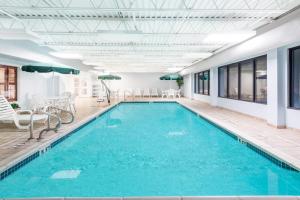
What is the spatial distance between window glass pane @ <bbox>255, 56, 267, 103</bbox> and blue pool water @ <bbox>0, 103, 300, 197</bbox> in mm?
3348

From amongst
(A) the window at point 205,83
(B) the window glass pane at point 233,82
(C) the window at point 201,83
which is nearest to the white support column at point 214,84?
(B) the window glass pane at point 233,82

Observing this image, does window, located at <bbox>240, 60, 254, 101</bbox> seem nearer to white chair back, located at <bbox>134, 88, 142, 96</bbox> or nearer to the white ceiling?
the white ceiling

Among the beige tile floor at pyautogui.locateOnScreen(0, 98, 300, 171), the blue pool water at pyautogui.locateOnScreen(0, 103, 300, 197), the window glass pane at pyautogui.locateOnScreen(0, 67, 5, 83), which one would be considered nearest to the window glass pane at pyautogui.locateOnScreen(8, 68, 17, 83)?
the window glass pane at pyautogui.locateOnScreen(0, 67, 5, 83)

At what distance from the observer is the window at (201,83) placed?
16234 mm

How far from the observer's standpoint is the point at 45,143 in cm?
492

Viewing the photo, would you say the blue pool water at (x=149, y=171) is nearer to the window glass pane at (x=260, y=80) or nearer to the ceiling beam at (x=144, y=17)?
the ceiling beam at (x=144, y=17)

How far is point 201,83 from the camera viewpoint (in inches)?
693

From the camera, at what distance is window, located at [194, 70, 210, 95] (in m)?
16.2

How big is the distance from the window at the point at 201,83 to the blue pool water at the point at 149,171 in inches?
405

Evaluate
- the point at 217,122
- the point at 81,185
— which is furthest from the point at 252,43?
the point at 81,185

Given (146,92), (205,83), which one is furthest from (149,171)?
(146,92)

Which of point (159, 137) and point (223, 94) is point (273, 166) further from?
point (223, 94)

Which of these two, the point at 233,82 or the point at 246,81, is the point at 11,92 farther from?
the point at 246,81

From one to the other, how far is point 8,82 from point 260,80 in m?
8.65
